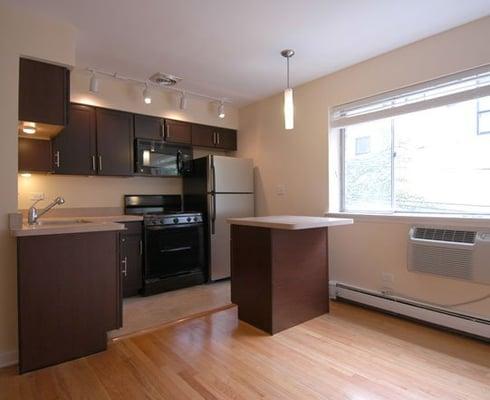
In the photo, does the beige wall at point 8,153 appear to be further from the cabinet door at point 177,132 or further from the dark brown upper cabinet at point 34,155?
the cabinet door at point 177,132

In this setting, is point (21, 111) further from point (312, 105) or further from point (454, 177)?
point (454, 177)

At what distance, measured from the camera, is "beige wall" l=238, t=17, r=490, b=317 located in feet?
7.95

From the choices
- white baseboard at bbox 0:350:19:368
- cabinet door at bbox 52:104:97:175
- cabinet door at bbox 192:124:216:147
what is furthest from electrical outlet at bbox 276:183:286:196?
white baseboard at bbox 0:350:19:368

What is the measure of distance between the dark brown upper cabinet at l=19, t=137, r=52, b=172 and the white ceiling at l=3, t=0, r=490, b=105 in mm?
898

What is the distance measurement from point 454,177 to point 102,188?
3576mm

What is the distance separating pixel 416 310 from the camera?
2619 mm

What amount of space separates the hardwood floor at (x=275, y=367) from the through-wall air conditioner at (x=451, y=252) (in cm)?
50

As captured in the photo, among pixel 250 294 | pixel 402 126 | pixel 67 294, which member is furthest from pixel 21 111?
pixel 402 126

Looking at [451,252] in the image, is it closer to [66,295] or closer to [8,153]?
[66,295]

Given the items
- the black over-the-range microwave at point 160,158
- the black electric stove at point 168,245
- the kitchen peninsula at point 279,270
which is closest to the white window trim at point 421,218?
the kitchen peninsula at point 279,270

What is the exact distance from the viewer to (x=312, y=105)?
11.4ft

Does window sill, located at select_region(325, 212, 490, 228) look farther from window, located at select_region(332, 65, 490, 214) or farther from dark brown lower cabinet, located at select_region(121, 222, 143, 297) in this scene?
dark brown lower cabinet, located at select_region(121, 222, 143, 297)

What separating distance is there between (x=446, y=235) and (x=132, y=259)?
2.98 metres

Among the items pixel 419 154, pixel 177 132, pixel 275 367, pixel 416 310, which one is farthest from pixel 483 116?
pixel 177 132
